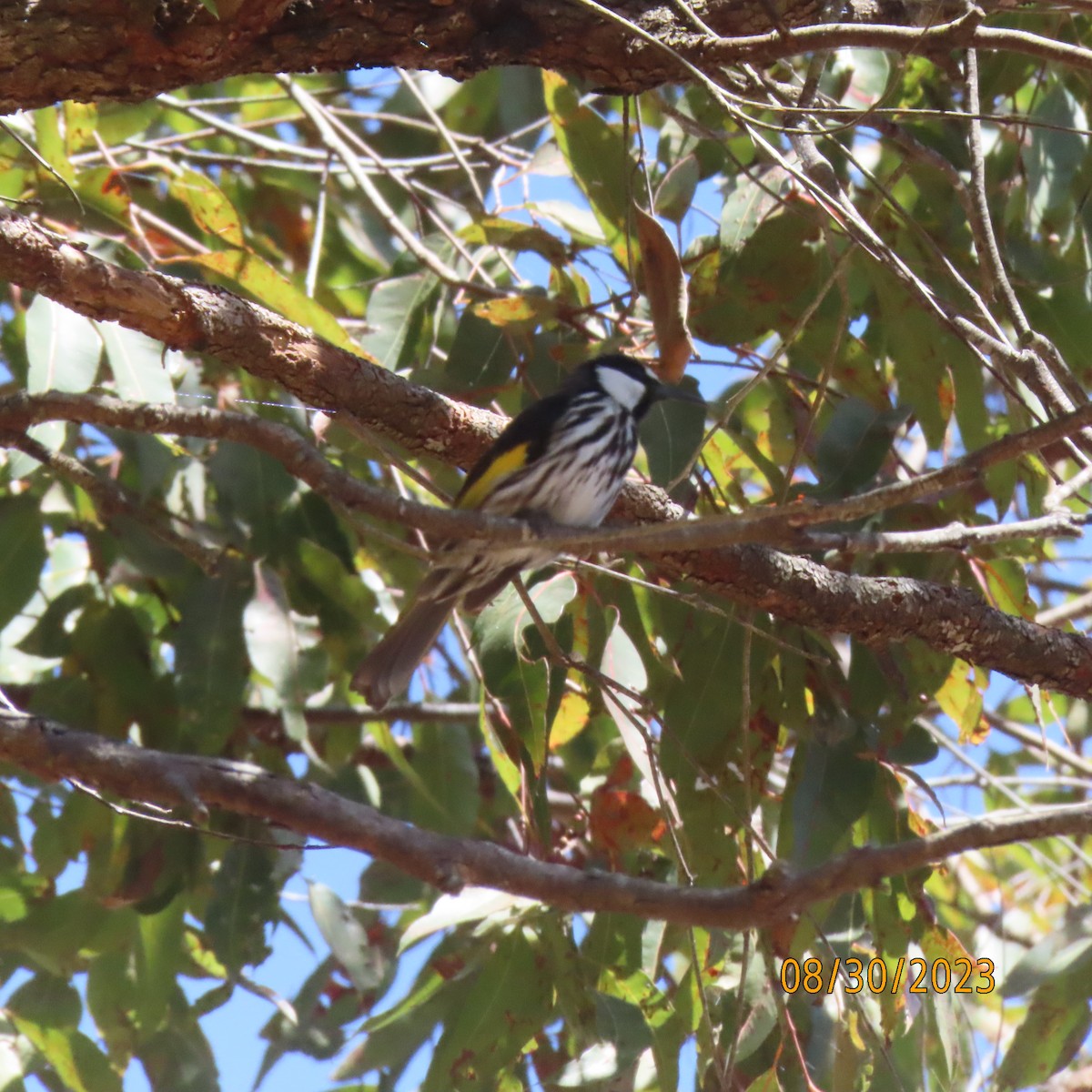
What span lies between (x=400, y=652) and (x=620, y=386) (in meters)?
0.79

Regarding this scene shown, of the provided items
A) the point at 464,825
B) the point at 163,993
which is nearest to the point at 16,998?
the point at 163,993

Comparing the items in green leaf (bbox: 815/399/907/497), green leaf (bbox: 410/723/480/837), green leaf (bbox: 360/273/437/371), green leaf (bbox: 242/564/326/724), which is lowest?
green leaf (bbox: 410/723/480/837)

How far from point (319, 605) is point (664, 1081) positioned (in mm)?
1414

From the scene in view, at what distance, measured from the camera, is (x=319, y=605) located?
3.37 m

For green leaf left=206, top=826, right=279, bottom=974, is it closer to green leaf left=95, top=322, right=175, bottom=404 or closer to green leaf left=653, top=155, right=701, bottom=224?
green leaf left=95, top=322, right=175, bottom=404

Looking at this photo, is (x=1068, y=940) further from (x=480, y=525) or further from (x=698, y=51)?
(x=698, y=51)

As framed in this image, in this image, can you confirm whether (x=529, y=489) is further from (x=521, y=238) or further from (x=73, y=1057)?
(x=73, y=1057)

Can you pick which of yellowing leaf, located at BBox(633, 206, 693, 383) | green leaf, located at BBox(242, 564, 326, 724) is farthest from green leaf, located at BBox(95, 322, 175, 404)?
yellowing leaf, located at BBox(633, 206, 693, 383)

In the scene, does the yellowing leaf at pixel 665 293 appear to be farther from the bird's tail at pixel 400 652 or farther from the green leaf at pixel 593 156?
the bird's tail at pixel 400 652

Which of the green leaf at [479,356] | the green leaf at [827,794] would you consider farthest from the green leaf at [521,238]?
Result: the green leaf at [827,794]

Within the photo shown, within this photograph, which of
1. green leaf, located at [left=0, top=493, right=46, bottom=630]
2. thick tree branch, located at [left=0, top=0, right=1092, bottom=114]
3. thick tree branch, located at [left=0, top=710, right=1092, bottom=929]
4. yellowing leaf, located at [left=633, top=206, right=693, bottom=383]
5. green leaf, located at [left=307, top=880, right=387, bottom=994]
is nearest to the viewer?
thick tree branch, located at [left=0, top=710, right=1092, bottom=929]

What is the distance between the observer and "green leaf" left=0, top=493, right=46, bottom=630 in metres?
3.18

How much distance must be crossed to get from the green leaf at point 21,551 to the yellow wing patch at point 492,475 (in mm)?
1093

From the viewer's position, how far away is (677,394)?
2836 mm
